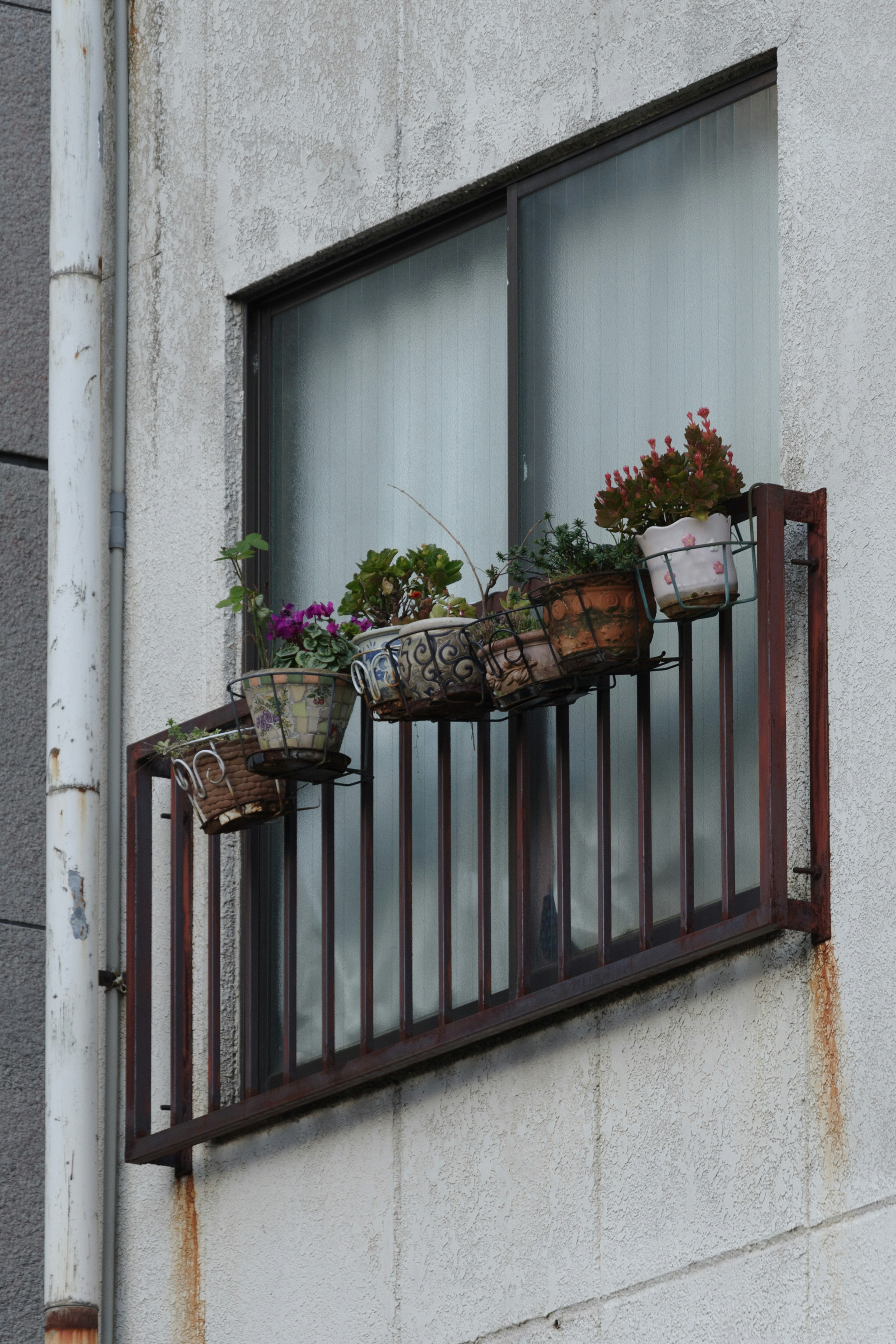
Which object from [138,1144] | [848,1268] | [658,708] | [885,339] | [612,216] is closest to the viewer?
[848,1268]

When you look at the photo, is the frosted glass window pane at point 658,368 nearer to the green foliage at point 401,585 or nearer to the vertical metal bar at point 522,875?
the vertical metal bar at point 522,875

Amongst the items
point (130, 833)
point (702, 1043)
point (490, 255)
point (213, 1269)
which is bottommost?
point (213, 1269)

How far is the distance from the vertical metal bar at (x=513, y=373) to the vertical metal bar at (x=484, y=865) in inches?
22.3

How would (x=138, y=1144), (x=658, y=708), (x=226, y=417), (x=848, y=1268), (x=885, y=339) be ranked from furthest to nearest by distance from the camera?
(x=226, y=417) < (x=138, y=1144) < (x=658, y=708) < (x=885, y=339) < (x=848, y=1268)

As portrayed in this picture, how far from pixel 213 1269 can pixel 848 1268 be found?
7.04 feet

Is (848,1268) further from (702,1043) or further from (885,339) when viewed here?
(885,339)

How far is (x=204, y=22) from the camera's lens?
679cm

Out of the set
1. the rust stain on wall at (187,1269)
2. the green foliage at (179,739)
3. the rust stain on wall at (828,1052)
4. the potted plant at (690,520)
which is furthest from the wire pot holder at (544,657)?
the rust stain on wall at (187,1269)

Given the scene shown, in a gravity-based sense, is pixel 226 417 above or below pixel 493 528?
above

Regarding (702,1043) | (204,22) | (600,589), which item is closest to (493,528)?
(600,589)

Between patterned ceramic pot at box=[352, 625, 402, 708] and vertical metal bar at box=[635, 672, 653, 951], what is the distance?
572 millimetres

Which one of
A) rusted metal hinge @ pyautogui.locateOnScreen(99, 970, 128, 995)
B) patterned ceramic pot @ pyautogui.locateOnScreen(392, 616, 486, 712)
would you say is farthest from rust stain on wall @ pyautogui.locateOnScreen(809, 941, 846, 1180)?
rusted metal hinge @ pyautogui.locateOnScreen(99, 970, 128, 995)

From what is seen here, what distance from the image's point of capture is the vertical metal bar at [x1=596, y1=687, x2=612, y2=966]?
16.5 feet

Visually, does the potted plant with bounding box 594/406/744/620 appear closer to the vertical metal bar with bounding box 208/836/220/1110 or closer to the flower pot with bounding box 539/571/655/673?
the flower pot with bounding box 539/571/655/673
